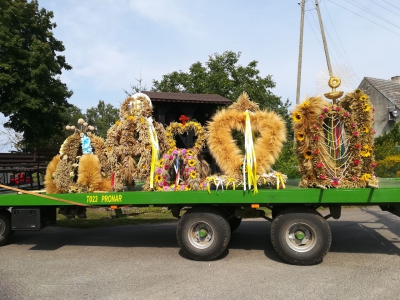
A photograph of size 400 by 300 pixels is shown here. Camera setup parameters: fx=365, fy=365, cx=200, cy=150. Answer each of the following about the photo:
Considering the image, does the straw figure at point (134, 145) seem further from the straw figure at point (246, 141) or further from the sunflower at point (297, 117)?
the sunflower at point (297, 117)

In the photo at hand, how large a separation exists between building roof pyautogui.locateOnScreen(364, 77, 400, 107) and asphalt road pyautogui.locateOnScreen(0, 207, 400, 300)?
21.6 meters

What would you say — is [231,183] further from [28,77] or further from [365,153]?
[28,77]

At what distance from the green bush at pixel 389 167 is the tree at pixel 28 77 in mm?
15972

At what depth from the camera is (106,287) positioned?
4.86 metres

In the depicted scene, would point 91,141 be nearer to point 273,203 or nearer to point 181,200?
point 181,200

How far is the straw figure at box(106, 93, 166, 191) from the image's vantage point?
21.8 feet

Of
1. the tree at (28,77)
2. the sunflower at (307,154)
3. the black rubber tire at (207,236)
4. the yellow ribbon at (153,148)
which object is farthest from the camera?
the tree at (28,77)

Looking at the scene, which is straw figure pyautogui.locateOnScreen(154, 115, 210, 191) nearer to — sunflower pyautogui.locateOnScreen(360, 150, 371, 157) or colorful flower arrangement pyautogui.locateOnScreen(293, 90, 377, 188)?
colorful flower arrangement pyautogui.locateOnScreen(293, 90, 377, 188)

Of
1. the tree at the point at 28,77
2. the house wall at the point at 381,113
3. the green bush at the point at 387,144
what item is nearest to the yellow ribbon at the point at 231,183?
the green bush at the point at 387,144

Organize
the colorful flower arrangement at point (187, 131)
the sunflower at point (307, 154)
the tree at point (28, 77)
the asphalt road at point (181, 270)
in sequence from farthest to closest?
the tree at point (28, 77) → the colorful flower arrangement at point (187, 131) → the sunflower at point (307, 154) → the asphalt road at point (181, 270)

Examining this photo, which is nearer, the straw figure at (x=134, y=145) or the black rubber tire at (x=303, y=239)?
the black rubber tire at (x=303, y=239)

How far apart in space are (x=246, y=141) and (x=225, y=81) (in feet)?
59.2

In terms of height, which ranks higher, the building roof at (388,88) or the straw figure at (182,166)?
the building roof at (388,88)

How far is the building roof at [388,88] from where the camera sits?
2646 cm
